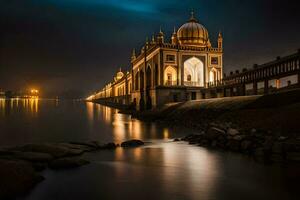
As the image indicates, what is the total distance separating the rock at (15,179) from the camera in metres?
6.49

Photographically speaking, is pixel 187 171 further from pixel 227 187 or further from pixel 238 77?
pixel 238 77

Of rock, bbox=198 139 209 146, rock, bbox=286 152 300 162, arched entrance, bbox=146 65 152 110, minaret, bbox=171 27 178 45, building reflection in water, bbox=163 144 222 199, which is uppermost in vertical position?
minaret, bbox=171 27 178 45

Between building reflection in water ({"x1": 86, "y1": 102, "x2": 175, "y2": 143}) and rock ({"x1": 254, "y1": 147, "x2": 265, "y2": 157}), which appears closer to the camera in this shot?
rock ({"x1": 254, "y1": 147, "x2": 265, "y2": 157})

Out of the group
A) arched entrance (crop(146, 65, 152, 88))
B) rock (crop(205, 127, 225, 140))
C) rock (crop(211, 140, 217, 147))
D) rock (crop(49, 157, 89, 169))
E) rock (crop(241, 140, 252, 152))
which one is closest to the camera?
rock (crop(49, 157, 89, 169))

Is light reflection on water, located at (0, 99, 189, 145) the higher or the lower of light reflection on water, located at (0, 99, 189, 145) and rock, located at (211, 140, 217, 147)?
the lower

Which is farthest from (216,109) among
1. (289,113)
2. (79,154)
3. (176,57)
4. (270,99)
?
(176,57)

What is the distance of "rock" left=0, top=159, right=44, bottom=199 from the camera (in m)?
6.49

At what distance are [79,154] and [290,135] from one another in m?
8.39

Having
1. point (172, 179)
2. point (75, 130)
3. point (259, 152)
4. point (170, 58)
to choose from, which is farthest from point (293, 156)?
point (170, 58)

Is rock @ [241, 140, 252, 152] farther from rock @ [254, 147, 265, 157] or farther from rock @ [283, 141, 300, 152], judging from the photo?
rock @ [283, 141, 300, 152]

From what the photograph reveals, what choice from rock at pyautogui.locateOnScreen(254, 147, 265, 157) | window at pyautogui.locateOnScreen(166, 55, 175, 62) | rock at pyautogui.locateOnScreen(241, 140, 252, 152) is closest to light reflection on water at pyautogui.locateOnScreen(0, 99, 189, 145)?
rock at pyautogui.locateOnScreen(241, 140, 252, 152)

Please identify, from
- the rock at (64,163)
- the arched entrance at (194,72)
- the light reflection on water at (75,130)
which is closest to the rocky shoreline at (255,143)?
the light reflection on water at (75,130)

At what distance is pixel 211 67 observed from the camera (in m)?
50.2

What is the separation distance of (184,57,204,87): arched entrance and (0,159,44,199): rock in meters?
42.2
